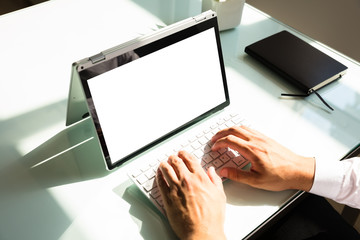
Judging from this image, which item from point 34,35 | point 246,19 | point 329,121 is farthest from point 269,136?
point 34,35

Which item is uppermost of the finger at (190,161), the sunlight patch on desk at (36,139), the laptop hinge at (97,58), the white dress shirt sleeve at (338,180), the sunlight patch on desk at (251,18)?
the laptop hinge at (97,58)

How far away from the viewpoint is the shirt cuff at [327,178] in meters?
0.85

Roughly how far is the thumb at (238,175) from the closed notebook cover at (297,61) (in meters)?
0.42

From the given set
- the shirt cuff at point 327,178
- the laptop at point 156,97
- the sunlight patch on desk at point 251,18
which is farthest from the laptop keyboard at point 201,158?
the sunlight patch on desk at point 251,18

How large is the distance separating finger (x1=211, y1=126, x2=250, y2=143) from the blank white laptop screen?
0.10 metres

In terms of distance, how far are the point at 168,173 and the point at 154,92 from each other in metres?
0.21

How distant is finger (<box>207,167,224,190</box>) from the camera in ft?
2.61

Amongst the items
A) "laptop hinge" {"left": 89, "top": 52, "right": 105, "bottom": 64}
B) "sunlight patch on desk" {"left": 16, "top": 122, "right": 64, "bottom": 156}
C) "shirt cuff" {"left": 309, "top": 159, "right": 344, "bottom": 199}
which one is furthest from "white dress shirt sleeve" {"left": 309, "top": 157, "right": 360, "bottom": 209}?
"sunlight patch on desk" {"left": 16, "top": 122, "right": 64, "bottom": 156}

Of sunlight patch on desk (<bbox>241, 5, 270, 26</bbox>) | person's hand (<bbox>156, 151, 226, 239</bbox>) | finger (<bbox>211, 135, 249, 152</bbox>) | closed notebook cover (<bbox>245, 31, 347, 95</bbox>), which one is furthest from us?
sunlight patch on desk (<bbox>241, 5, 270, 26</bbox>)

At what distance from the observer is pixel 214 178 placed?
0.80 metres

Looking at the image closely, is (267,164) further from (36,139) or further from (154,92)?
(36,139)

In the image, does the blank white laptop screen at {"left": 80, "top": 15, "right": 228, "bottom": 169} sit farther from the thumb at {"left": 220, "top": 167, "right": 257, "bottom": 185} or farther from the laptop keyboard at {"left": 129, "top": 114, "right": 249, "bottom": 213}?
the thumb at {"left": 220, "top": 167, "right": 257, "bottom": 185}

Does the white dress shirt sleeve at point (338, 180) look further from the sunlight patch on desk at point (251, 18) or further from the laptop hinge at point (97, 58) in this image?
the sunlight patch on desk at point (251, 18)

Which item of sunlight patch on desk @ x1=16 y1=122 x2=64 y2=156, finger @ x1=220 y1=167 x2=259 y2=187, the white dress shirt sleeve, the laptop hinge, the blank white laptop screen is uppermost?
the laptop hinge
